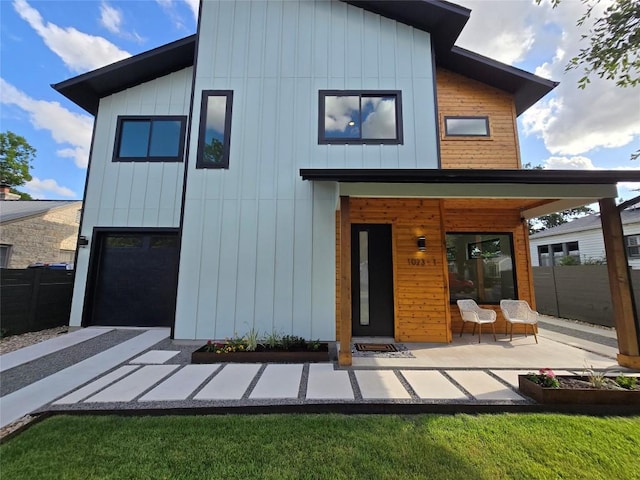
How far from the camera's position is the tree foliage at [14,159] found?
21562 millimetres

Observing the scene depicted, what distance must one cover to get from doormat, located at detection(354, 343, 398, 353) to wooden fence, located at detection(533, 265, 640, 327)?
18.8 ft

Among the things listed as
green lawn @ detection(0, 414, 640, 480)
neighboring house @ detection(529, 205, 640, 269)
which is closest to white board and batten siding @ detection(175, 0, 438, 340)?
green lawn @ detection(0, 414, 640, 480)

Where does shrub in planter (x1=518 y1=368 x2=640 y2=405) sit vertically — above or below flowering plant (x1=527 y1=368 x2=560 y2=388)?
below

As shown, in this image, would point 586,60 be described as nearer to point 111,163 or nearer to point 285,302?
point 285,302

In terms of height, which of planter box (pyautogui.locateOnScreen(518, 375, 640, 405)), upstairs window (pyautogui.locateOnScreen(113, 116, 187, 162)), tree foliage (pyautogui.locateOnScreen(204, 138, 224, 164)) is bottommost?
planter box (pyautogui.locateOnScreen(518, 375, 640, 405))

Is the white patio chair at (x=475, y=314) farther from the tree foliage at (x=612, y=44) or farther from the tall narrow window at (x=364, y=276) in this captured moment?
the tree foliage at (x=612, y=44)

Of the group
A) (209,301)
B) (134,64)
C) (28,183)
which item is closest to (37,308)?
(209,301)

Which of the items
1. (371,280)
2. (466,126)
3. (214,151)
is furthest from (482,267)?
(214,151)

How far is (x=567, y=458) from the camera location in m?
2.19

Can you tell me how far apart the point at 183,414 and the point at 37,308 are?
18.7 ft

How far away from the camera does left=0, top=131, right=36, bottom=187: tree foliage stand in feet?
70.7

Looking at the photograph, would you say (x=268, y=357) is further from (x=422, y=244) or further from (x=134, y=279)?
(x=134, y=279)

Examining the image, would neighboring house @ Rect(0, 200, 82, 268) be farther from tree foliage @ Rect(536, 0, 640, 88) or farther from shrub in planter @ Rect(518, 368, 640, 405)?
tree foliage @ Rect(536, 0, 640, 88)

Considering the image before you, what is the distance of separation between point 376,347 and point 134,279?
5.82 metres
